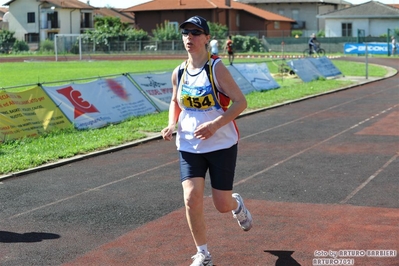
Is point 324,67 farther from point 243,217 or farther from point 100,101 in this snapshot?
point 243,217

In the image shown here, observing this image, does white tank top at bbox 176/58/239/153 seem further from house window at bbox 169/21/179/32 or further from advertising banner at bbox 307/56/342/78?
house window at bbox 169/21/179/32

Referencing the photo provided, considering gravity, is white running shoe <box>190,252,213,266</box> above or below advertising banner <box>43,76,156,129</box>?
below

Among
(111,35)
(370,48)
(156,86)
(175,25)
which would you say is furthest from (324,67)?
(175,25)

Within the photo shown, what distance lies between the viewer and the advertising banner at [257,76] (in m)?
27.0

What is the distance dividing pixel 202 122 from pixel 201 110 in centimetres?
10

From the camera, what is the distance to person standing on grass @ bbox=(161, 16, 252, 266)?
6660 mm

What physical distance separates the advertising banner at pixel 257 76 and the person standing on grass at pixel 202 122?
65.1 feet

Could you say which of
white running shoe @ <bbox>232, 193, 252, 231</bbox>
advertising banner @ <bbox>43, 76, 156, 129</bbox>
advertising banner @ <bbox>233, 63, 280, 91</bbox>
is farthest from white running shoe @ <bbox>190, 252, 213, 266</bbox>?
advertising banner @ <bbox>233, 63, 280, 91</bbox>

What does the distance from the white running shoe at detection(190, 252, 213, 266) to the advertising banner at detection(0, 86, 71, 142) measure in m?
8.75

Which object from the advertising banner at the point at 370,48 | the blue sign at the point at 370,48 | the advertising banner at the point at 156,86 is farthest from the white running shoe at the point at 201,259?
the blue sign at the point at 370,48

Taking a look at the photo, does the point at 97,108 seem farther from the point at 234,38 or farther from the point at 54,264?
the point at 234,38

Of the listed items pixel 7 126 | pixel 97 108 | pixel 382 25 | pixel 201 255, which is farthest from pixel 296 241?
pixel 382 25

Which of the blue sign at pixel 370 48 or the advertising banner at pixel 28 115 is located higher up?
the blue sign at pixel 370 48

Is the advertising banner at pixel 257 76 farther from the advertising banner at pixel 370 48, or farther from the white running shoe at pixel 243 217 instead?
the advertising banner at pixel 370 48
